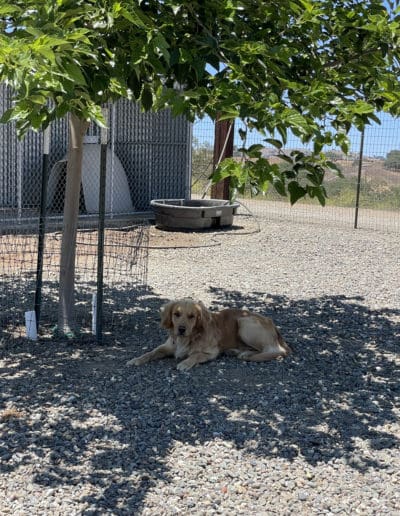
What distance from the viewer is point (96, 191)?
47.4 ft

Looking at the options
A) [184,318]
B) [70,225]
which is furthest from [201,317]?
[70,225]

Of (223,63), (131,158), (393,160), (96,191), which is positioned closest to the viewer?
(223,63)

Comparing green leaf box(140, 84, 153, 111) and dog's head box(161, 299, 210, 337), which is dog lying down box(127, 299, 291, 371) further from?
green leaf box(140, 84, 153, 111)

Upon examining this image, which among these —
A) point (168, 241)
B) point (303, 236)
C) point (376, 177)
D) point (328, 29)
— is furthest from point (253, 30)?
point (376, 177)

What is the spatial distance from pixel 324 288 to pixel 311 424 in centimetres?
464

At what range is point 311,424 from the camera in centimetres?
471

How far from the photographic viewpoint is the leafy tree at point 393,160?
16.0m

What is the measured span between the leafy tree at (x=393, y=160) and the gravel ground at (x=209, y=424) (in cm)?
870

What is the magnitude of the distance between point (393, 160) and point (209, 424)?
13.0 meters

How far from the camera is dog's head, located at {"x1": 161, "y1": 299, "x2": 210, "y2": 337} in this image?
5824 mm

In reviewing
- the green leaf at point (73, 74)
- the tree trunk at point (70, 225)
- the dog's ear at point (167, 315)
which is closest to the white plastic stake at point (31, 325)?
the tree trunk at point (70, 225)

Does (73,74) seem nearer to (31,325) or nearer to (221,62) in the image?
(221,62)

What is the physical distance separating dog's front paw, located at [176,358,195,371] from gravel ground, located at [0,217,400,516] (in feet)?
0.22

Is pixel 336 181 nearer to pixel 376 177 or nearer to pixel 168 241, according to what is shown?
pixel 376 177
